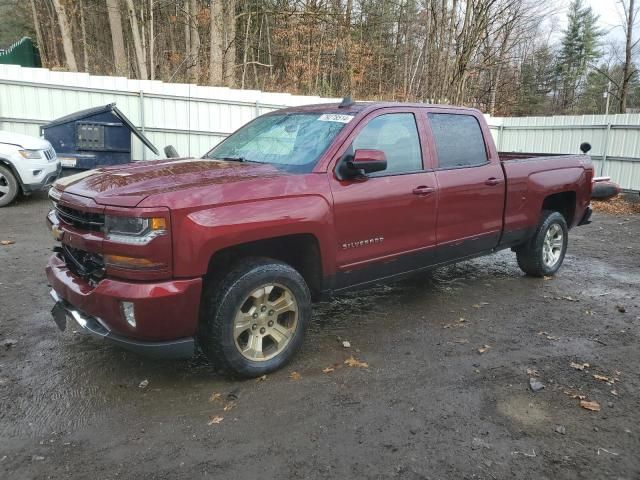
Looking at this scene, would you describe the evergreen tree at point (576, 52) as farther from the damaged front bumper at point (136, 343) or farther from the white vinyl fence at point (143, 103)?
the damaged front bumper at point (136, 343)

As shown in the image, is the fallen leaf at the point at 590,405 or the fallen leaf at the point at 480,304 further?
the fallen leaf at the point at 480,304

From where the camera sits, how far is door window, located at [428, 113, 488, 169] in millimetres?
4629

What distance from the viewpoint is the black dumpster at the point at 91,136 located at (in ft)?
33.0

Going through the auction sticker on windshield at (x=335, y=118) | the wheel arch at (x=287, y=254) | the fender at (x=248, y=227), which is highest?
the auction sticker on windshield at (x=335, y=118)

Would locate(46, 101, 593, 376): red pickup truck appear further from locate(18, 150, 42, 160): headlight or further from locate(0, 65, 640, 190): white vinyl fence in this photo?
locate(0, 65, 640, 190): white vinyl fence

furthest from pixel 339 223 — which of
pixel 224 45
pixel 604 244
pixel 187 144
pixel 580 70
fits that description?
pixel 580 70

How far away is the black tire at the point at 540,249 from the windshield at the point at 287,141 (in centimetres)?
302

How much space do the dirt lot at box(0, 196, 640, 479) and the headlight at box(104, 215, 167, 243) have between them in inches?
42.3

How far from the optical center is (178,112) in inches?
476

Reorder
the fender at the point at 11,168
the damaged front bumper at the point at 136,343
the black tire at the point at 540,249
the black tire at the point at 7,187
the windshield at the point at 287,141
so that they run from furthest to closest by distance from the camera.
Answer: the black tire at the point at 7,187, the fender at the point at 11,168, the black tire at the point at 540,249, the windshield at the point at 287,141, the damaged front bumper at the point at 136,343

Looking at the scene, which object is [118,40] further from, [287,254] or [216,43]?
[287,254]

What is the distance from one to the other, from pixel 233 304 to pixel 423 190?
1.96 m

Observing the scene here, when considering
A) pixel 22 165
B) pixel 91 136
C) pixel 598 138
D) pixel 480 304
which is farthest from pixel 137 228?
pixel 598 138

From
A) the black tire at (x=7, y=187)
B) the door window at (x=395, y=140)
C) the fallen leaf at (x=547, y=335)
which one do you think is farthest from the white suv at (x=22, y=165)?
the fallen leaf at (x=547, y=335)
